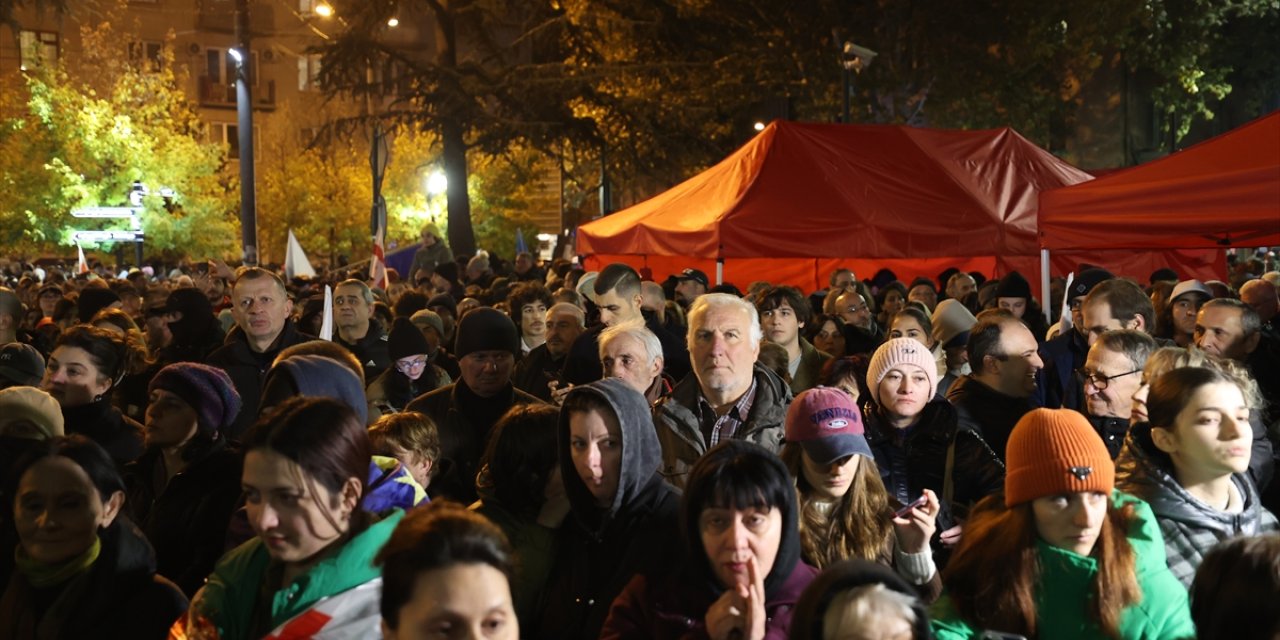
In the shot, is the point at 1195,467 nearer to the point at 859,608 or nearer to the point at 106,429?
the point at 859,608

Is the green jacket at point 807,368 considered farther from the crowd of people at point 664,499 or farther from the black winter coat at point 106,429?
the black winter coat at point 106,429

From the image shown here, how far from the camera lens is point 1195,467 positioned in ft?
14.7

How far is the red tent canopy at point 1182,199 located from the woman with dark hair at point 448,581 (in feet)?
25.4

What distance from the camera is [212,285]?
53.3 ft

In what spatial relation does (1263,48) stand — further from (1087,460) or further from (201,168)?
(1087,460)

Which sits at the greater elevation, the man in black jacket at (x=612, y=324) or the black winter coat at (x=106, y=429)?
the man in black jacket at (x=612, y=324)

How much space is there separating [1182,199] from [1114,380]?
16.5ft

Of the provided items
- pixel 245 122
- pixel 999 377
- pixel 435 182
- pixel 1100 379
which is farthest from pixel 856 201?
pixel 435 182

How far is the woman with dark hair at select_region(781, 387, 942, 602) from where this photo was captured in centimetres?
423

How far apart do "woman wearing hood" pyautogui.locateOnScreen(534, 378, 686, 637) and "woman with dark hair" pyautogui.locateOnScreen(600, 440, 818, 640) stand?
38cm

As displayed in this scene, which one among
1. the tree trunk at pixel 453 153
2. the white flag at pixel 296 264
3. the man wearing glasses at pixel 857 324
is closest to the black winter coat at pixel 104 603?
the man wearing glasses at pixel 857 324

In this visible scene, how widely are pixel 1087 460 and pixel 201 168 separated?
4604 cm

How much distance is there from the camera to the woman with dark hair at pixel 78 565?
12.7 ft

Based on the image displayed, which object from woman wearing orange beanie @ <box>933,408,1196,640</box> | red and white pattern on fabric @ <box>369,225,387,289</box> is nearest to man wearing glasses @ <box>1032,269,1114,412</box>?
woman wearing orange beanie @ <box>933,408,1196,640</box>
